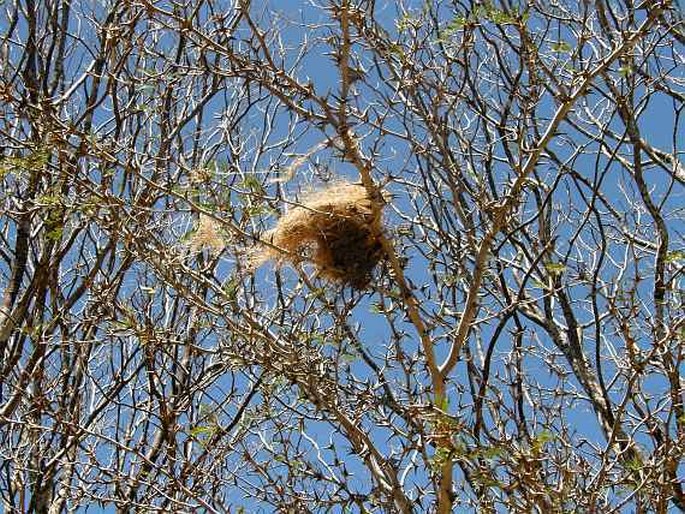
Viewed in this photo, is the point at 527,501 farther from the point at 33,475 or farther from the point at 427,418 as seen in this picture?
the point at 33,475

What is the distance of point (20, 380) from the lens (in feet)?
18.6

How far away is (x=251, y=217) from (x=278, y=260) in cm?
37

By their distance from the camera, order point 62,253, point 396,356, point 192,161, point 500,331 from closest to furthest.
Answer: point 396,356
point 500,331
point 62,253
point 192,161

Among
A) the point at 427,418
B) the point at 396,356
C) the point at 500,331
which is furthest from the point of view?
the point at 500,331

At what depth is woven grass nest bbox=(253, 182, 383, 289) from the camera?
414 cm

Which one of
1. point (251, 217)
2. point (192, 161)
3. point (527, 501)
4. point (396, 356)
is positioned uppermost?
point (192, 161)

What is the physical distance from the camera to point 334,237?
420 cm

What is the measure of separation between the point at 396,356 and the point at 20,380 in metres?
2.39

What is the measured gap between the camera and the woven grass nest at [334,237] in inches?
163

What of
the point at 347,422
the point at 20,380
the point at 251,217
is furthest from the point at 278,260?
the point at 20,380

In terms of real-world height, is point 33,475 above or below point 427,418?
above

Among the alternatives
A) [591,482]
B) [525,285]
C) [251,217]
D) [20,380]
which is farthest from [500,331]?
[20,380]

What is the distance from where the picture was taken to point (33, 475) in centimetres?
578

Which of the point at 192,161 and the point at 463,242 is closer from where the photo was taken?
the point at 463,242
